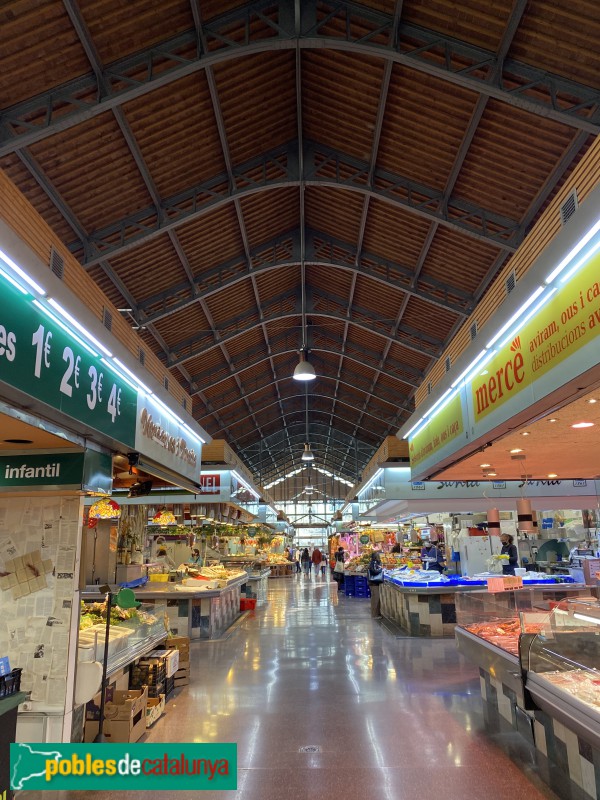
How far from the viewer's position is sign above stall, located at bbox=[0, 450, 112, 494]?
443 centimetres

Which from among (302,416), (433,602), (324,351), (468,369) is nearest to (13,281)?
(468,369)

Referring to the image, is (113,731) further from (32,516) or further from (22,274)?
(22,274)

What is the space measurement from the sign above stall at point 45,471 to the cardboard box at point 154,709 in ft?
7.40

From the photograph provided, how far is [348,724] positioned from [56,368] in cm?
403

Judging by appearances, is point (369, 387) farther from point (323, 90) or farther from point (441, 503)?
point (323, 90)

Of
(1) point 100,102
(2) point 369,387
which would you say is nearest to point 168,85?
(1) point 100,102

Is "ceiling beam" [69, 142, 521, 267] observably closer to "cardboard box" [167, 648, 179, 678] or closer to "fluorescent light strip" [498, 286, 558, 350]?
"fluorescent light strip" [498, 286, 558, 350]

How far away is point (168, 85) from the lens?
7824 mm

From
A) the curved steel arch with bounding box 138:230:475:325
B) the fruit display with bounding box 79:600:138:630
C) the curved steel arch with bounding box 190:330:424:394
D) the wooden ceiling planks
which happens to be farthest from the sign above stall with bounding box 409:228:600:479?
the curved steel arch with bounding box 190:330:424:394

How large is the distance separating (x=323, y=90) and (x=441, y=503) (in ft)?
31.8

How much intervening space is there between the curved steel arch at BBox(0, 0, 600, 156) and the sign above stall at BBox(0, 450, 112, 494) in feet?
14.8

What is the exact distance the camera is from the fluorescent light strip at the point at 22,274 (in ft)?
10.3

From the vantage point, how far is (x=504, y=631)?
17.3 feet

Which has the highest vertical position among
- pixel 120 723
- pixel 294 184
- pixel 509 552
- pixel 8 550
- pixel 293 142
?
pixel 293 142
